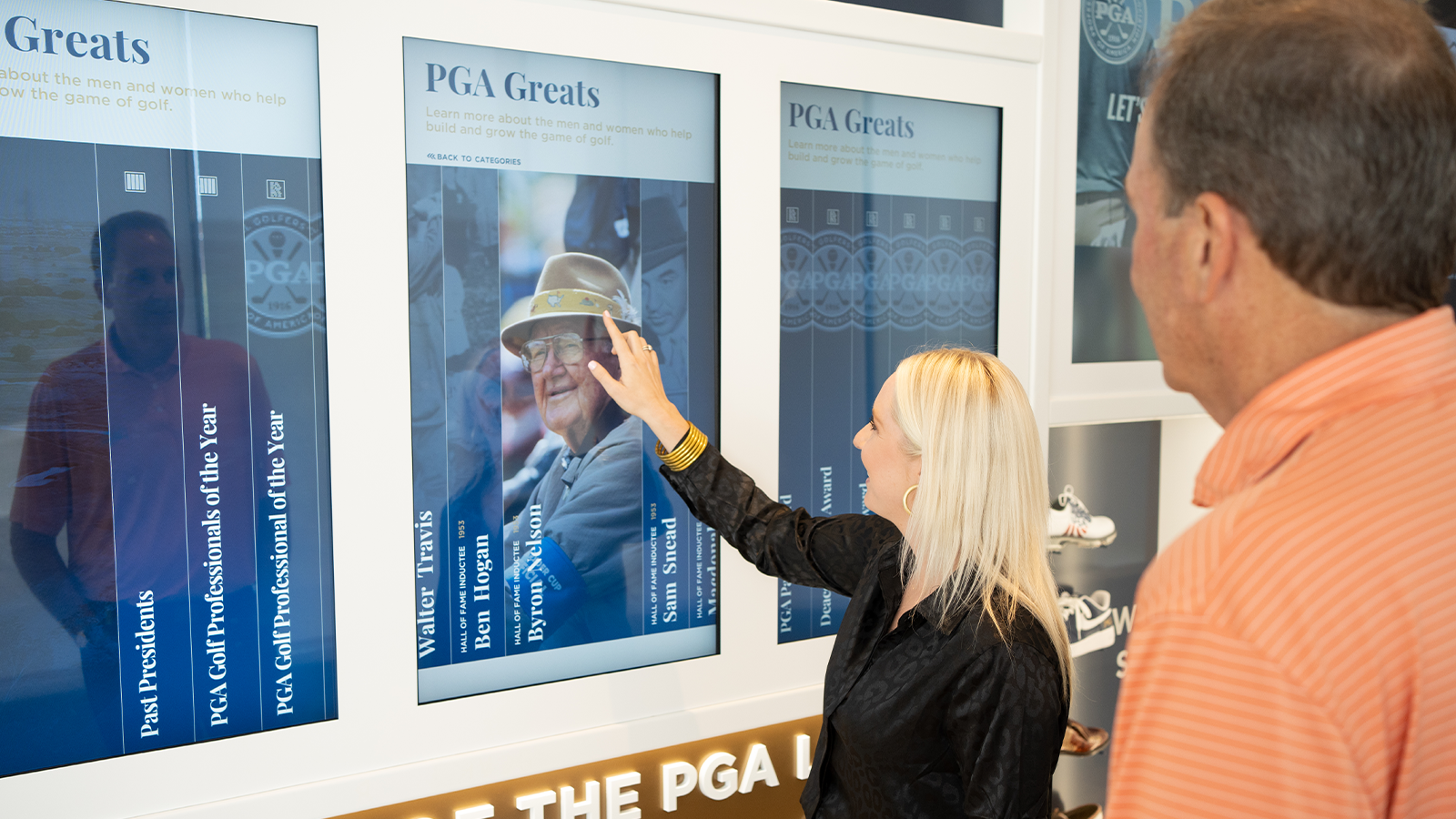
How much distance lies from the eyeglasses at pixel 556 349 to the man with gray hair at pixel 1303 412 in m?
1.13

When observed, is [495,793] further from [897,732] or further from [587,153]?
[587,153]

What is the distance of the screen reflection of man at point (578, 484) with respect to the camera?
1.62 m

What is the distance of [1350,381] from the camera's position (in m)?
0.55

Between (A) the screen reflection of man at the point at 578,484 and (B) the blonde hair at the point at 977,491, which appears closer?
(B) the blonde hair at the point at 977,491

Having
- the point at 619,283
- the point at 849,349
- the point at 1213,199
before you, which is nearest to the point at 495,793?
the point at 619,283

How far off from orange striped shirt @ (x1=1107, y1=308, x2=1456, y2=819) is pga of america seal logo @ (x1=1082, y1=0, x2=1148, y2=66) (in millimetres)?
1854

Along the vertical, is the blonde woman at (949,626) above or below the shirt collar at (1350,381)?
below

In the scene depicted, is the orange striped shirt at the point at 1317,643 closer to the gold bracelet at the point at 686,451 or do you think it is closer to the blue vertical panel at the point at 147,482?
the gold bracelet at the point at 686,451

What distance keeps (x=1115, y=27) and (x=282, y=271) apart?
6.12 ft

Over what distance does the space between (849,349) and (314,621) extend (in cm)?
111

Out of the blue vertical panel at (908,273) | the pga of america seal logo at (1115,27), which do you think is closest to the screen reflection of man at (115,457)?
the blue vertical panel at (908,273)

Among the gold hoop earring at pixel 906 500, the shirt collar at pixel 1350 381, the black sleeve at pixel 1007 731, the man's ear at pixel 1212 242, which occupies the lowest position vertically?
the black sleeve at pixel 1007 731

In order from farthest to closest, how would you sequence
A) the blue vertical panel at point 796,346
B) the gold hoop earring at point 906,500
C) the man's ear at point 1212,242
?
1. the blue vertical panel at point 796,346
2. the gold hoop earring at point 906,500
3. the man's ear at point 1212,242

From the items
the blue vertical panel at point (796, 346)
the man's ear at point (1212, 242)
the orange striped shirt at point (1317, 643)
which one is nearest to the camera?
the orange striped shirt at point (1317, 643)
